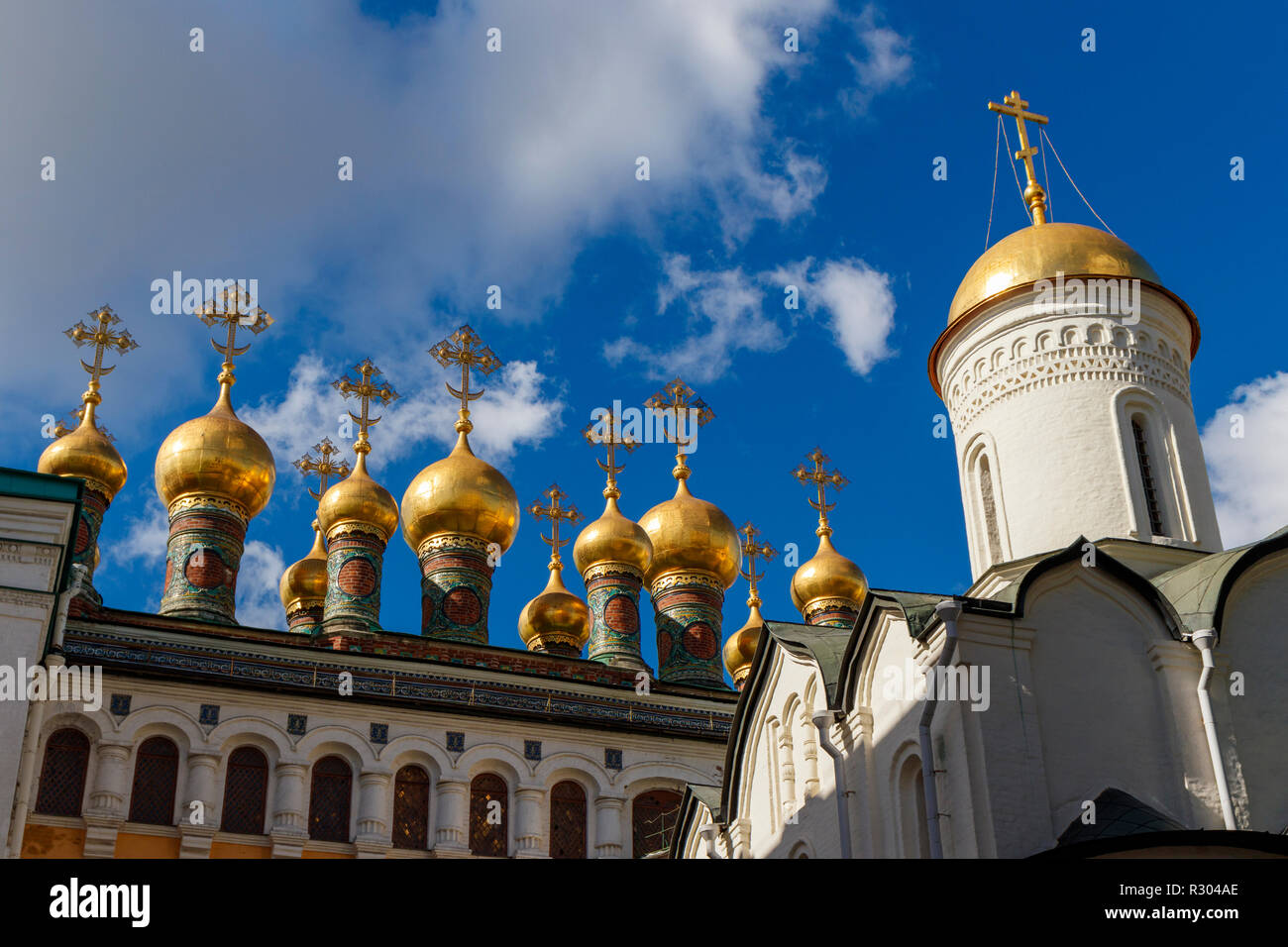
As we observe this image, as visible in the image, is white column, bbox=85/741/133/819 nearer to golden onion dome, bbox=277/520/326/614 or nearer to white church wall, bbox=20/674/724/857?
white church wall, bbox=20/674/724/857

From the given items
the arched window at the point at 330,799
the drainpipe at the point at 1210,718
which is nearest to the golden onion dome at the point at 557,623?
the arched window at the point at 330,799

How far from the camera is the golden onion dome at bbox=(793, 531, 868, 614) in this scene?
27703 mm

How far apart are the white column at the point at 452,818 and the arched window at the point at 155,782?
3096mm

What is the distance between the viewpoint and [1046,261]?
1535cm

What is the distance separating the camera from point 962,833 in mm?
11211

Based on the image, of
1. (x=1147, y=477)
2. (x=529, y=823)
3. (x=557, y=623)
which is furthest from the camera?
(x=557, y=623)

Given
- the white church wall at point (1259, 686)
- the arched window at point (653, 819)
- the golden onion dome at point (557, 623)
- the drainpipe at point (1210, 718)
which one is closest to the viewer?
the drainpipe at point (1210, 718)

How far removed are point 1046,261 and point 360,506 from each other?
→ 12.6m

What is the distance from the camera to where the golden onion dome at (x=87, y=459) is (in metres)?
23.1

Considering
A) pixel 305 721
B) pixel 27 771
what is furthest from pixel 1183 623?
pixel 305 721

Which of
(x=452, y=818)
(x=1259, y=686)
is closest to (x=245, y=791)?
(x=452, y=818)

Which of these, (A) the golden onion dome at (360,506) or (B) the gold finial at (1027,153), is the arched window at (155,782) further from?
(B) the gold finial at (1027,153)

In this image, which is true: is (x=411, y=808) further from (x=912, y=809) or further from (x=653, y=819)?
(x=912, y=809)
